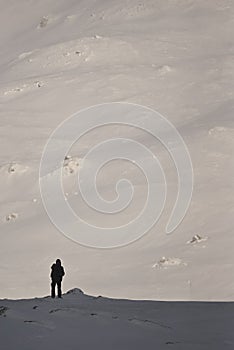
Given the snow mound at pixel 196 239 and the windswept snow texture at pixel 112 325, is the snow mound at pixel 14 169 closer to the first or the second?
the snow mound at pixel 196 239

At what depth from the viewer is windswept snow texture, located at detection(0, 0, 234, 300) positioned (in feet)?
68.3

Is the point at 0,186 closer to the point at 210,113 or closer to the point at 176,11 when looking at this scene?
the point at 210,113

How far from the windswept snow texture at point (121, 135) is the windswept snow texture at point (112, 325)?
62 millimetres

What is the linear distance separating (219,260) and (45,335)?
11957 mm

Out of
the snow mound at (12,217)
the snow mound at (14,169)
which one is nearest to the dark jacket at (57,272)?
the snow mound at (12,217)

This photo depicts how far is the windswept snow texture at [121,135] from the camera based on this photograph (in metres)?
20.8

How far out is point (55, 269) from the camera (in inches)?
627

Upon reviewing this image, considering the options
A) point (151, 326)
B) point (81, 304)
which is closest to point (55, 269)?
point (81, 304)

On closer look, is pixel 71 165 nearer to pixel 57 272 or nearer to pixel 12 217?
pixel 12 217

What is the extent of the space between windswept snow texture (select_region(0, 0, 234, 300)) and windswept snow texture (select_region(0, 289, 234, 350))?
0.06 meters

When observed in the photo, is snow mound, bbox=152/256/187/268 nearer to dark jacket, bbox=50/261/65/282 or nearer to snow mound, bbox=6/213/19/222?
dark jacket, bbox=50/261/65/282

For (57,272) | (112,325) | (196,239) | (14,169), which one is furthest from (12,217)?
(112,325)

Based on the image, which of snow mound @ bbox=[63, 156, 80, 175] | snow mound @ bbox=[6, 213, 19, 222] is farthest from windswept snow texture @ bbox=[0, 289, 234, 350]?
snow mound @ bbox=[63, 156, 80, 175]

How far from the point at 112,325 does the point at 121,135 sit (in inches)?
927
